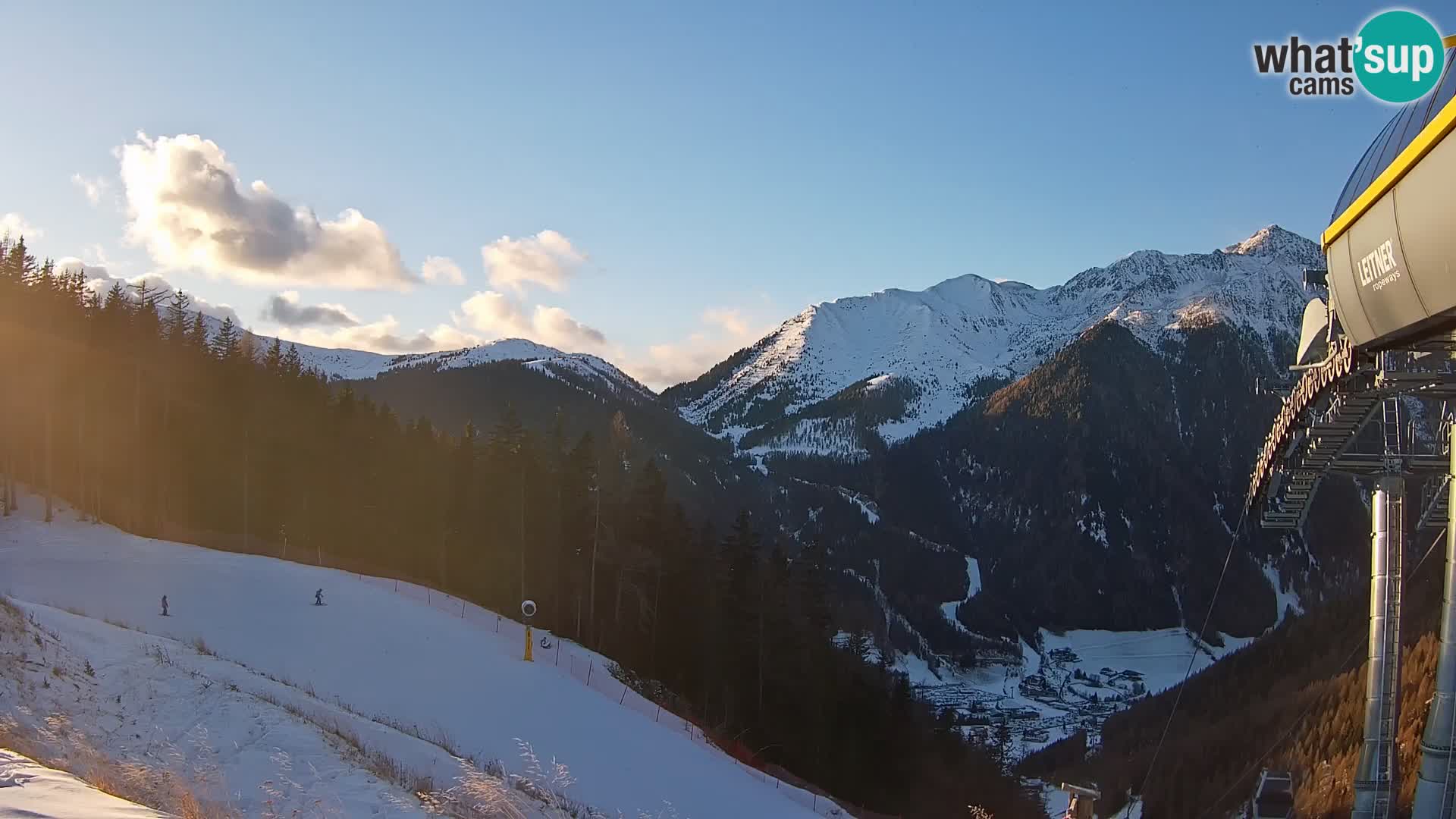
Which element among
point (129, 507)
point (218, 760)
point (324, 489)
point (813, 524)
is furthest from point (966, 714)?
point (218, 760)

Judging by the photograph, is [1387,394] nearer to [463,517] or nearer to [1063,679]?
[463,517]

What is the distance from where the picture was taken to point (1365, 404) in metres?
13.6

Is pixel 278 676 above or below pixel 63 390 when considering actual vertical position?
below

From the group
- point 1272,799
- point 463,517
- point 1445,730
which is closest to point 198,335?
point 463,517

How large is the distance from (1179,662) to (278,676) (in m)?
153

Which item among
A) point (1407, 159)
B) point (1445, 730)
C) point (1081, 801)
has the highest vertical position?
point (1407, 159)

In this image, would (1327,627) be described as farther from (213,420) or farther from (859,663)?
(213,420)

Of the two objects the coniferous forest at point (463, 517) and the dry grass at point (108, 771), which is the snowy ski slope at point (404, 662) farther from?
the coniferous forest at point (463, 517)

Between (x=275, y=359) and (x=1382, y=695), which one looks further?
(x=275, y=359)

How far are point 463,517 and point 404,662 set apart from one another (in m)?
24.4

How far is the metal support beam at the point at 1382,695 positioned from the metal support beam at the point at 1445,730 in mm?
3073

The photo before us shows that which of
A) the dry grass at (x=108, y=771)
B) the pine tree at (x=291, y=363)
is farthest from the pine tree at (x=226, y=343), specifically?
the dry grass at (x=108, y=771)

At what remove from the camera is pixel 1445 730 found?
10.7 metres

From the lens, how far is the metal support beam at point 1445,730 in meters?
10.6
